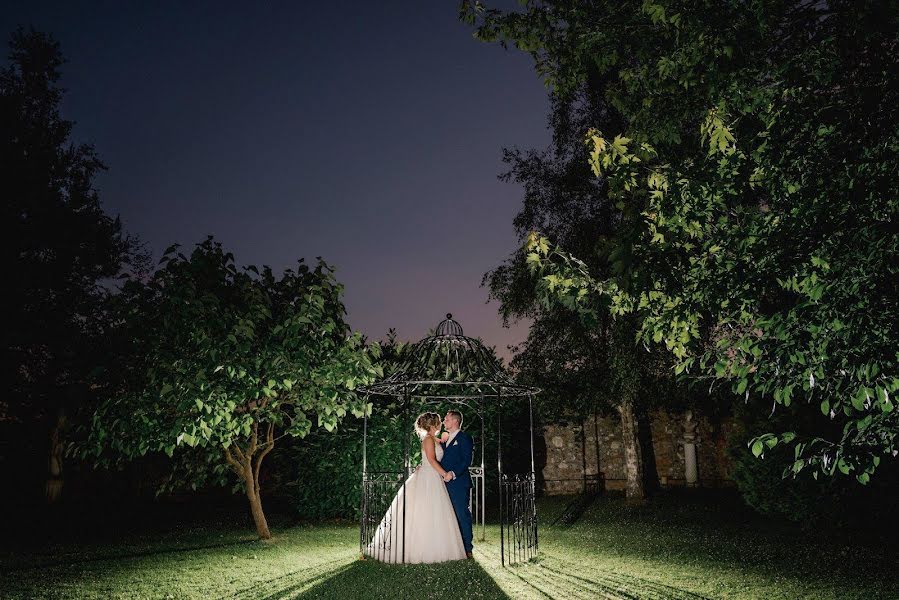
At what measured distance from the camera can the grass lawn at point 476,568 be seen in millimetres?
7055

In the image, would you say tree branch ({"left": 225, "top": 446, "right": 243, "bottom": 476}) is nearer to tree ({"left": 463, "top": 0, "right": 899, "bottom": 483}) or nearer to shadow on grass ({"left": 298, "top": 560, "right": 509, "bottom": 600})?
shadow on grass ({"left": 298, "top": 560, "right": 509, "bottom": 600})

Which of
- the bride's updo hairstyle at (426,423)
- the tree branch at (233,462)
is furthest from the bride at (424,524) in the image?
the tree branch at (233,462)

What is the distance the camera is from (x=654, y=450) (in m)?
20.3

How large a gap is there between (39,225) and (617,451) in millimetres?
17572

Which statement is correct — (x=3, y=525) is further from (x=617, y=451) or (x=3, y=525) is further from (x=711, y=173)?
(x=617, y=451)

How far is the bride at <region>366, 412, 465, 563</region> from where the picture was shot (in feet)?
28.8

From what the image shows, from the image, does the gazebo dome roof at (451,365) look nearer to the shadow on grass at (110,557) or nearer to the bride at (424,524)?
the bride at (424,524)

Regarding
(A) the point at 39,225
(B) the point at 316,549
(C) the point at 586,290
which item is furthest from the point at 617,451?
(A) the point at 39,225

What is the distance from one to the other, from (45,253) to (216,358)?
10.5m

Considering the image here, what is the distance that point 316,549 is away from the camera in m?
10.4

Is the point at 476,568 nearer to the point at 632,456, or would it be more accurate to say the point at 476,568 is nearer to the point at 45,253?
the point at 632,456

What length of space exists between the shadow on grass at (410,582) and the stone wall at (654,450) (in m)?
12.7

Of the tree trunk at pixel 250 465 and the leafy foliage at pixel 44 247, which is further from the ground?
the leafy foliage at pixel 44 247

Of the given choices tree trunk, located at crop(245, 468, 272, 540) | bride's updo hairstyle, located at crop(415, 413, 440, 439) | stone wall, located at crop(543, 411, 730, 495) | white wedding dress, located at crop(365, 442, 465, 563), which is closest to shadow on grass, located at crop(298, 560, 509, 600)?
white wedding dress, located at crop(365, 442, 465, 563)
